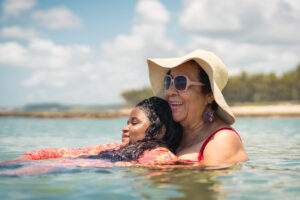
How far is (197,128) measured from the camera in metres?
5.64

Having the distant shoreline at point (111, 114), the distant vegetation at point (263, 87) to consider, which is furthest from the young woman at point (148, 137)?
the distant vegetation at point (263, 87)

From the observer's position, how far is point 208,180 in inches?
170

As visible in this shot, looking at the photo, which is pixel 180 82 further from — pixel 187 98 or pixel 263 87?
pixel 263 87

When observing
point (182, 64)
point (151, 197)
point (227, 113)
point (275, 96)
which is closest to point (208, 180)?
point (151, 197)

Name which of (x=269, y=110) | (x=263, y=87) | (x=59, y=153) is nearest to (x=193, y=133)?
(x=59, y=153)

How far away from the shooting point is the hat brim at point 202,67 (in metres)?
5.13

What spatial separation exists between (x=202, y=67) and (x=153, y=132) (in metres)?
1.23

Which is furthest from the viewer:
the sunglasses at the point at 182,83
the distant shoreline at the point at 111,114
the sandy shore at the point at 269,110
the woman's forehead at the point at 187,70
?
the sandy shore at the point at 269,110

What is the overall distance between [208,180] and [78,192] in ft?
5.17

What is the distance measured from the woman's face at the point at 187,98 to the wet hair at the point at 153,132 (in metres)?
0.12

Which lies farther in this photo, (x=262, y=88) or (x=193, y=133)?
(x=262, y=88)

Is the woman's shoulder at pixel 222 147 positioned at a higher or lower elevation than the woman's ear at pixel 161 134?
lower

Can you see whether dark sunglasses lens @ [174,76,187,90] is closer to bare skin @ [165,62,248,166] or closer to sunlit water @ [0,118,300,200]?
bare skin @ [165,62,248,166]

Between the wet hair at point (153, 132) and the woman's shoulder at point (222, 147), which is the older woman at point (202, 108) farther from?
the wet hair at point (153, 132)
